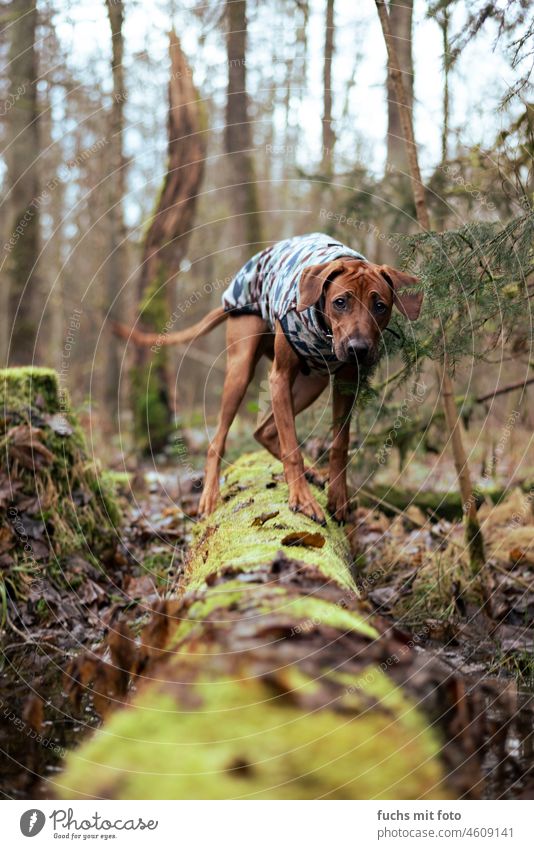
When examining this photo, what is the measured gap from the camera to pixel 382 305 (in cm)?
442

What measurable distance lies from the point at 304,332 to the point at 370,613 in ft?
6.81

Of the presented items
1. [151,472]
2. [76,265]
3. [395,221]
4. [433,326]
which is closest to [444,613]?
[433,326]

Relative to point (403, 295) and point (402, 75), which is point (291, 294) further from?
point (402, 75)

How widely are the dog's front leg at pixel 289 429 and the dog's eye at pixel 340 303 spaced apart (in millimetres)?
650

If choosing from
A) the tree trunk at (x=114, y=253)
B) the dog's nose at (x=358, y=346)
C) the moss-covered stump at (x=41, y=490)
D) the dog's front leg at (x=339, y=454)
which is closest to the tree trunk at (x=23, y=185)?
the tree trunk at (x=114, y=253)

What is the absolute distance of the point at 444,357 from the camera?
4.88 meters

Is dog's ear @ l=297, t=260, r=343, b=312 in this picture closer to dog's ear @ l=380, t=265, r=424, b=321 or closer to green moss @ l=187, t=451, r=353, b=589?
dog's ear @ l=380, t=265, r=424, b=321

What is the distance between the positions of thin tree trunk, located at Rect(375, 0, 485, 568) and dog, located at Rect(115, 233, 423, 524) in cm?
70

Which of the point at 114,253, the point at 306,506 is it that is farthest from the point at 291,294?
the point at 114,253

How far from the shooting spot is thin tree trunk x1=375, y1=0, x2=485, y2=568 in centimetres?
518

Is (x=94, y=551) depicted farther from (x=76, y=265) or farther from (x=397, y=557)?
(x=76, y=265)

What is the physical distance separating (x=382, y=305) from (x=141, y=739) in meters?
→ 2.79

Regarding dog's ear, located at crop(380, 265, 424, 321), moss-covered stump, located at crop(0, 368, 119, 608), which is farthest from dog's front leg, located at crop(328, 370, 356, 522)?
moss-covered stump, located at crop(0, 368, 119, 608)

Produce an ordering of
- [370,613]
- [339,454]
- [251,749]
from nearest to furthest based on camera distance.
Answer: [251,749] < [370,613] < [339,454]
